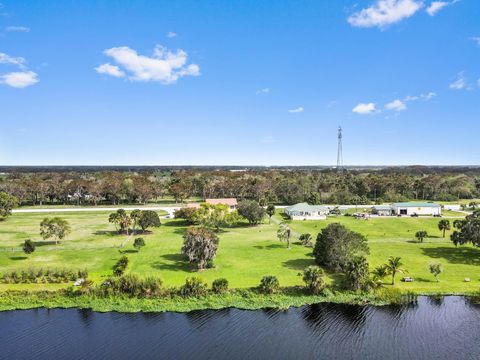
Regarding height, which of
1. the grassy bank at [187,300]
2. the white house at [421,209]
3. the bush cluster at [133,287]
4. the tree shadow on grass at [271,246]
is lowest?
the grassy bank at [187,300]

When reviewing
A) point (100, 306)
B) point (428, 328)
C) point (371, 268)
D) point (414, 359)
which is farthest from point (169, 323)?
point (371, 268)

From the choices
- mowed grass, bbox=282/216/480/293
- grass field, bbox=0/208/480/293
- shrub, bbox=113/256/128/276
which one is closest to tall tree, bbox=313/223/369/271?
grass field, bbox=0/208/480/293

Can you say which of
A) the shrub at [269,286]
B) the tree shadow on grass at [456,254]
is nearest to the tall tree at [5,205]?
the shrub at [269,286]

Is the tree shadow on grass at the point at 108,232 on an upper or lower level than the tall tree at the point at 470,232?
lower

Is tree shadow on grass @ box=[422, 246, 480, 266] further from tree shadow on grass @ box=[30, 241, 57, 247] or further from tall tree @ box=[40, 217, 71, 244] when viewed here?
tree shadow on grass @ box=[30, 241, 57, 247]

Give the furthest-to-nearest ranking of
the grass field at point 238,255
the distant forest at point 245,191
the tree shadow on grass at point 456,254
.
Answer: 1. the distant forest at point 245,191
2. the tree shadow on grass at point 456,254
3. the grass field at point 238,255

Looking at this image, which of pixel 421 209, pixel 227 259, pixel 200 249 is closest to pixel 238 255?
pixel 227 259

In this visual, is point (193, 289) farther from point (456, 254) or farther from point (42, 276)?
point (456, 254)

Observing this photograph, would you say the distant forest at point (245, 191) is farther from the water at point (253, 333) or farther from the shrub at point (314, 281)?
the water at point (253, 333)
